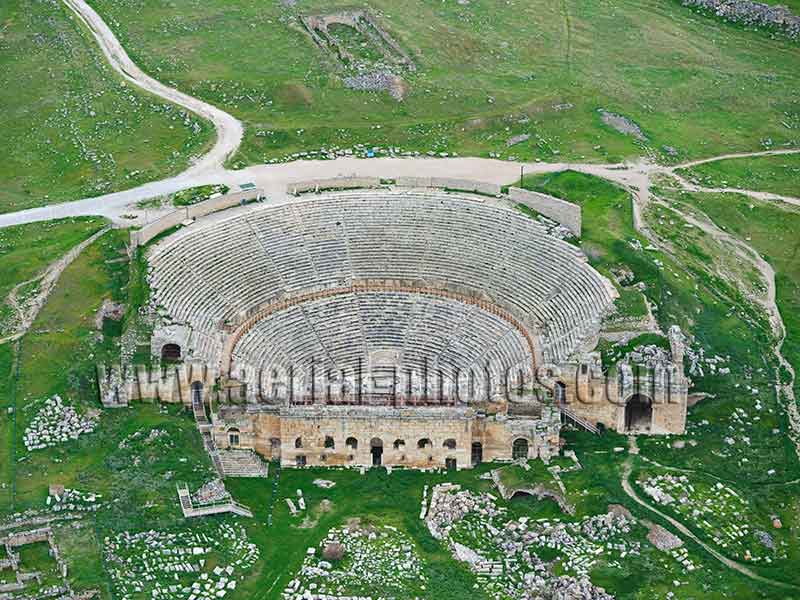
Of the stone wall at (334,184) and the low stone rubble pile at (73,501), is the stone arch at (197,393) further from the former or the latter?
the stone wall at (334,184)

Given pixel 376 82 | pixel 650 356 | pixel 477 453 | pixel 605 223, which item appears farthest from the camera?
pixel 376 82

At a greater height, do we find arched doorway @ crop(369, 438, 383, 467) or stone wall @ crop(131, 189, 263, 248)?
stone wall @ crop(131, 189, 263, 248)

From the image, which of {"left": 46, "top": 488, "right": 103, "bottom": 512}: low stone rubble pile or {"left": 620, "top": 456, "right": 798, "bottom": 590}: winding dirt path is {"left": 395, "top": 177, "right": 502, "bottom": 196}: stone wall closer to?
{"left": 620, "top": 456, "right": 798, "bottom": 590}: winding dirt path

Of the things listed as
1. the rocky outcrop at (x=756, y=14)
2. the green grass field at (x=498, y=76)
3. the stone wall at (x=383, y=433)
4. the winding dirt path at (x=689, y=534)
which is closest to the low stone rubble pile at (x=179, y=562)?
the stone wall at (x=383, y=433)

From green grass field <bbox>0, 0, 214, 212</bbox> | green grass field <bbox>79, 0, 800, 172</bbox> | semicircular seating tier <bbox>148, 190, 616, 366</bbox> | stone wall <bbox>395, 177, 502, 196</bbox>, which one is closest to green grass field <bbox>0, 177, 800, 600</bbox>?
semicircular seating tier <bbox>148, 190, 616, 366</bbox>

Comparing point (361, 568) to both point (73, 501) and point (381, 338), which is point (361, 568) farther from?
point (381, 338)

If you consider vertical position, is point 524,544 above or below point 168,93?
below

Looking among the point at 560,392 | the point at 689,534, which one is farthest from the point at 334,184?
the point at 689,534
